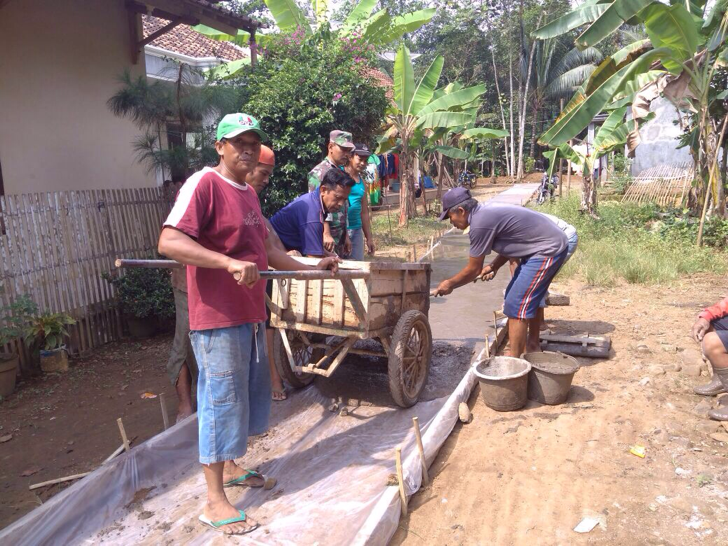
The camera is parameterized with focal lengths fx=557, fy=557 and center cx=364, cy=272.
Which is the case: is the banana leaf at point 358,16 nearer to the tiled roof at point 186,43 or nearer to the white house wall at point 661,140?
the tiled roof at point 186,43

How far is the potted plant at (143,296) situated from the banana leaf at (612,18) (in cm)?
764

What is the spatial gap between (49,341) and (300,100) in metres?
5.04

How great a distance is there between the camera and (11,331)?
5.30 m

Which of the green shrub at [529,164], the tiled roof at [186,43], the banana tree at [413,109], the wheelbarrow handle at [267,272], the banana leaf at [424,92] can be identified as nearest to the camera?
the wheelbarrow handle at [267,272]

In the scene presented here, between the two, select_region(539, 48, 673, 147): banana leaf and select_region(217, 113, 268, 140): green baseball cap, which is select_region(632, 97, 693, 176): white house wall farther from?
select_region(217, 113, 268, 140): green baseball cap

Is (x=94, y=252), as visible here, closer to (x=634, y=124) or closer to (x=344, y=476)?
(x=344, y=476)

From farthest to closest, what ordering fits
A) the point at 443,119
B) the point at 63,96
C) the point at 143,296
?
1. the point at 443,119
2. the point at 63,96
3. the point at 143,296

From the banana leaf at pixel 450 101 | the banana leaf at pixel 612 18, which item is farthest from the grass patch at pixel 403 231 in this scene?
the banana leaf at pixel 612 18

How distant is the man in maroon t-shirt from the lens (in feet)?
9.10

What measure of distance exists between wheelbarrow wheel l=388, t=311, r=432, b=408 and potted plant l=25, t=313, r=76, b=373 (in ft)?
11.7

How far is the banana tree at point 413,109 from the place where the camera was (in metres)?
13.5

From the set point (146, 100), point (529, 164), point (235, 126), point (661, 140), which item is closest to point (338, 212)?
point (235, 126)

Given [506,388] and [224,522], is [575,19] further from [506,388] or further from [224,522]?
[224,522]

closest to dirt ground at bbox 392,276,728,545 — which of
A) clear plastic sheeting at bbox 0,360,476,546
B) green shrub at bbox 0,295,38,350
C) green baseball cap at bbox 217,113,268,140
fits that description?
clear plastic sheeting at bbox 0,360,476,546
